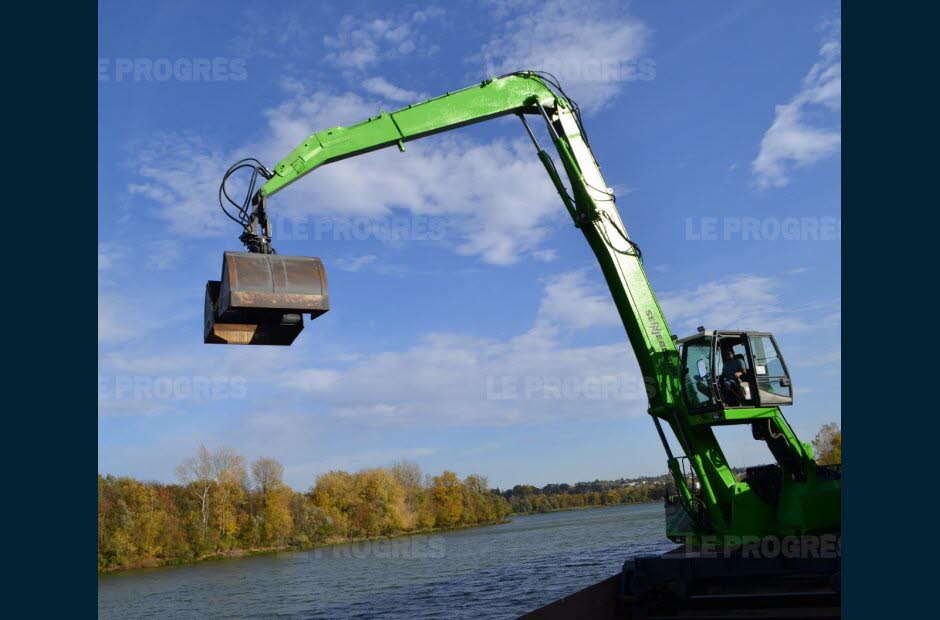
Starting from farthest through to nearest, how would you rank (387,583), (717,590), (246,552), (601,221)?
(246,552) < (387,583) < (601,221) < (717,590)

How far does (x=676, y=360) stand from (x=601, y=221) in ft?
8.07

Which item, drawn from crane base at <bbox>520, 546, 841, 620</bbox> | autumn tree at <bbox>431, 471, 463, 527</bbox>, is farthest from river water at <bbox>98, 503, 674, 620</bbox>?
autumn tree at <bbox>431, 471, 463, 527</bbox>

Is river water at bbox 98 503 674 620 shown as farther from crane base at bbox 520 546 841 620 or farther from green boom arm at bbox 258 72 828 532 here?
green boom arm at bbox 258 72 828 532

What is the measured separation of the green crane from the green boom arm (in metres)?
0.02

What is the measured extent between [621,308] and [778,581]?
4937 mm

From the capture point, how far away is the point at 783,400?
423 inches

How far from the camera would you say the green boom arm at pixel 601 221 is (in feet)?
34.9

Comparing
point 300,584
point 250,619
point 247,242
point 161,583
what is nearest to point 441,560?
point 300,584

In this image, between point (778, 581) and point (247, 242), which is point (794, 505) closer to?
point (778, 581)

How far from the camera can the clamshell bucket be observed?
784cm

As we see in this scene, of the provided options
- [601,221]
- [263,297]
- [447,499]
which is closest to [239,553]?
[447,499]

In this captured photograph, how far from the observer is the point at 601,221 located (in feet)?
38.4

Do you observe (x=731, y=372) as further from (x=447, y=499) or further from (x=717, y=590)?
(x=447, y=499)

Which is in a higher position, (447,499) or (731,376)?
(731,376)
